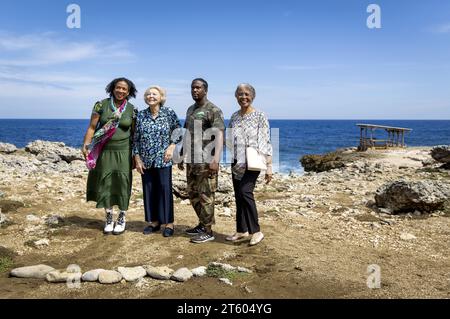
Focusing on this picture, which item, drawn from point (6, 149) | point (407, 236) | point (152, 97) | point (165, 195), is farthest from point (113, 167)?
point (6, 149)

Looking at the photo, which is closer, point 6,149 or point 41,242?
point 41,242

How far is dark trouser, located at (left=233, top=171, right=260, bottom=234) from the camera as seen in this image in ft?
18.0

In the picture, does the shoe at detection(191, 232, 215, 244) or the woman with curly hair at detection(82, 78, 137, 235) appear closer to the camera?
the shoe at detection(191, 232, 215, 244)

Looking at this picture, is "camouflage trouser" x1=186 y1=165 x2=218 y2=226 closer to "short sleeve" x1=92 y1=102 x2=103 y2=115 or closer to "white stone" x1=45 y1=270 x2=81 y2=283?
"short sleeve" x1=92 y1=102 x2=103 y2=115

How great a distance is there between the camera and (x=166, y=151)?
5840 millimetres

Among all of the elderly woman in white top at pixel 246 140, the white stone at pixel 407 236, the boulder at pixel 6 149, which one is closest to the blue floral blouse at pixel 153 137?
the elderly woman in white top at pixel 246 140

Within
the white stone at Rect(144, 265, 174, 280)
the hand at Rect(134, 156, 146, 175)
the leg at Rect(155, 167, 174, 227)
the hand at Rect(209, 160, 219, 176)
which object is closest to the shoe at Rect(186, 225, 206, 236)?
the leg at Rect(155, 167, 174, 227)

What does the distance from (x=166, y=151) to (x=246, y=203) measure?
57.9 inches

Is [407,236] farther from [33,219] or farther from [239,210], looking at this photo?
[33,219]

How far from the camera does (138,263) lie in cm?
A: 508

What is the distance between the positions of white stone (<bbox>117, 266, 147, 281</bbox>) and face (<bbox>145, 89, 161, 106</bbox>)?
8.11 feet
